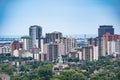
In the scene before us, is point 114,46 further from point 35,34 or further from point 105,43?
point 35,34

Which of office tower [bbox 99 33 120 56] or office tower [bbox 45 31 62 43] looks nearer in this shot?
office tower [bbox 99 33 120 56]

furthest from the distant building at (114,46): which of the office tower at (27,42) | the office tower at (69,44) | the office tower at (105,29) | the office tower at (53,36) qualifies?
the office tower at (27,42)

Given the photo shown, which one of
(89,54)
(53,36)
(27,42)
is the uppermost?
(53,36)

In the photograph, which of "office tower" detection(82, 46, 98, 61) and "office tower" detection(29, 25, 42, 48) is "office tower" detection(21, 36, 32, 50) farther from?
"office tower" detection(82, 46, 98, 61)

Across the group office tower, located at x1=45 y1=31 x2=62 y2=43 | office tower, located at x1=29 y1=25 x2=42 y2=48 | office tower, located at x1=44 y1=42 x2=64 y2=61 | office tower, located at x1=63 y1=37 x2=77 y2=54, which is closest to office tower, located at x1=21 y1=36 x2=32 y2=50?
office tower, located at x1=29 y1=25 x2=42 y2=48

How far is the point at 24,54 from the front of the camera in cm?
1517

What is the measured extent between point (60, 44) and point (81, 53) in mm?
1995

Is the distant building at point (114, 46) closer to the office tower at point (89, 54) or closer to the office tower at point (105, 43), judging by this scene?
the office tower at point (105, 43)

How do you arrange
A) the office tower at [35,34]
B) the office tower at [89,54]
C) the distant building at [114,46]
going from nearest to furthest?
the office tower at [89,54]
the distant building at [114,46]
the office tower at [35,34]

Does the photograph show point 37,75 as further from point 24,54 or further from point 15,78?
point 24,54

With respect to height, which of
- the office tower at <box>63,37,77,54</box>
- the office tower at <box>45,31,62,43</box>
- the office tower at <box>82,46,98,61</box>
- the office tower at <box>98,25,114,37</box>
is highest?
the office tower at <box>98,25,114,37</box>

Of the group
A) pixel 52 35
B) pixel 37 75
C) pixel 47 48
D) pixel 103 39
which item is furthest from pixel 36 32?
pixel 37 75

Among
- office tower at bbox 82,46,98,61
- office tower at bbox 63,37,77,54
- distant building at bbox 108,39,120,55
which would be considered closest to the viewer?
office tower at bbox 82,46,98,61

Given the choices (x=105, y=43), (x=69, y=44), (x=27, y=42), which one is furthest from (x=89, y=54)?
(x=27, y=42)
